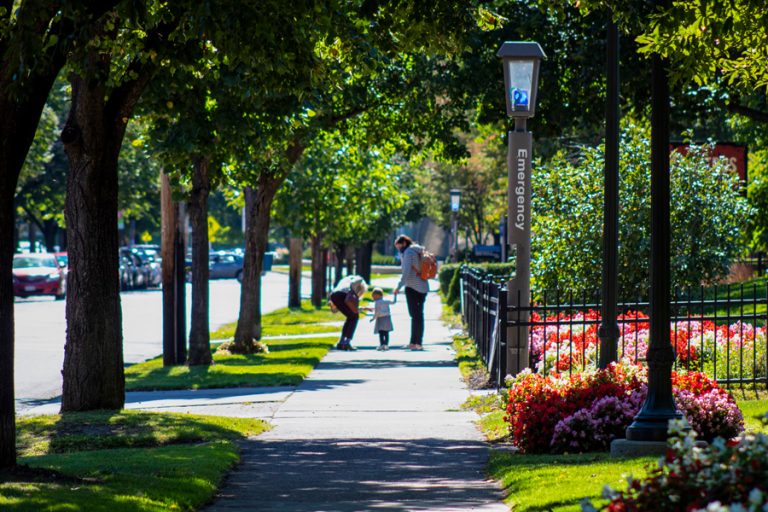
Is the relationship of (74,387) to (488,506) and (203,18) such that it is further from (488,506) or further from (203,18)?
(488,506)

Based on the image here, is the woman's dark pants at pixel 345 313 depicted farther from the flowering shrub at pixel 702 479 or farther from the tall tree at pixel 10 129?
the flowering shrub at pixel 702 479

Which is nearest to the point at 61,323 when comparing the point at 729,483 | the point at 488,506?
the point at 488,506

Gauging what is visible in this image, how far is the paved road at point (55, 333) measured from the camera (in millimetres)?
17906

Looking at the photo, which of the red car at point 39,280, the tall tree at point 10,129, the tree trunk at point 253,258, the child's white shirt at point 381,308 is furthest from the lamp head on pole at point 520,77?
the red car at point 39,280

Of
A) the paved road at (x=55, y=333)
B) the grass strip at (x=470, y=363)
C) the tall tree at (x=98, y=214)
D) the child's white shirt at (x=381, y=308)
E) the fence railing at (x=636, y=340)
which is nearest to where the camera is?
the tall tree at (x=98, y=214)

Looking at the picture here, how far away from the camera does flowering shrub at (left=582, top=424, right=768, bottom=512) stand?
5039 mm

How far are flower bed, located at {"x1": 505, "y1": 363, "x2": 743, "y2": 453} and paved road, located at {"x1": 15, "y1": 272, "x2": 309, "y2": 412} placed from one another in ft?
21.5

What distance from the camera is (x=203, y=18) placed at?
30.2ft

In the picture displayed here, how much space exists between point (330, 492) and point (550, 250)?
11.9m

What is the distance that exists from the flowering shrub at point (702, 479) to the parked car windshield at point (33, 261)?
4065 centimetres

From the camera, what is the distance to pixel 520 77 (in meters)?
14.8

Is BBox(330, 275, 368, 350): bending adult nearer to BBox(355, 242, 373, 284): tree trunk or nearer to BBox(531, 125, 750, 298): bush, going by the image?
BBox(531, 125, 750, 298): bush

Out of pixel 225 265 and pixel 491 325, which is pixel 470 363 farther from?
pixel 225 265

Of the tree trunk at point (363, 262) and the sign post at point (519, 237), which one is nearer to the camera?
the sign post at point (519, 237)
